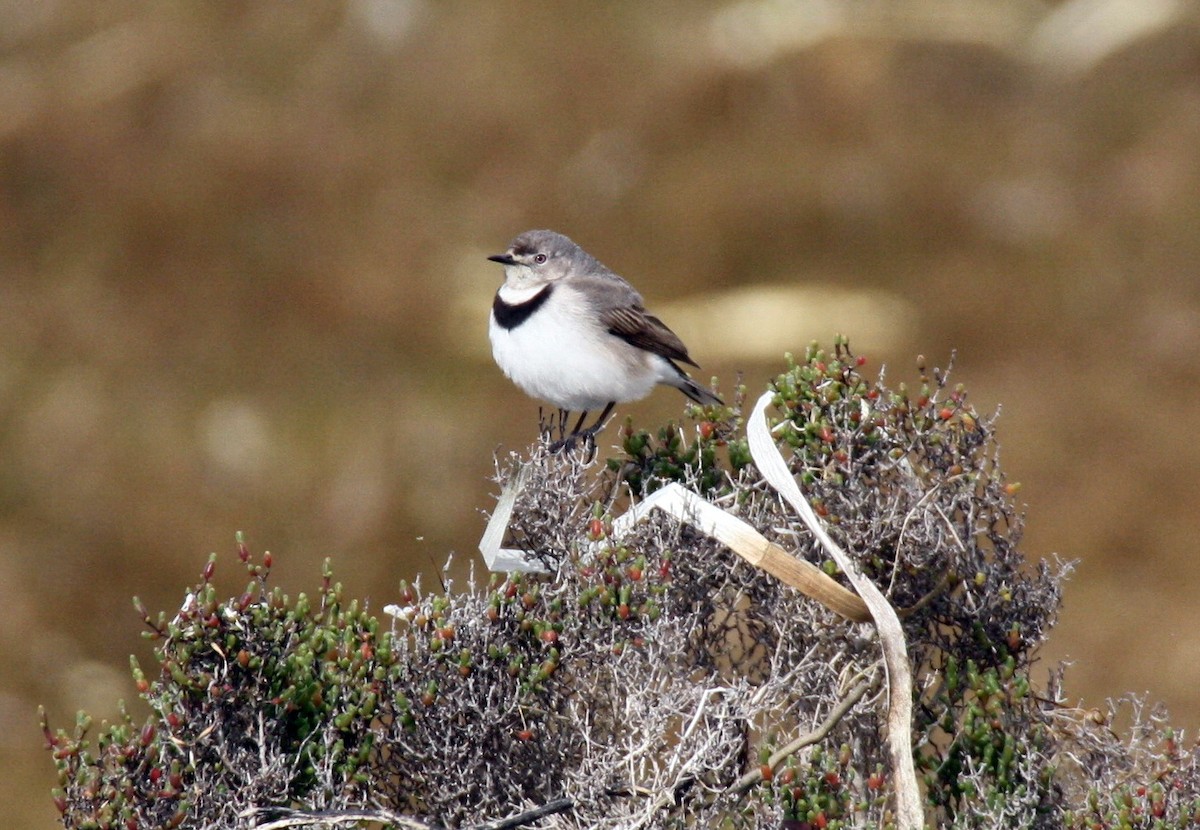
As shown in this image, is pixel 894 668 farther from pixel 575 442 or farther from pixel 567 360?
pixel 567 360

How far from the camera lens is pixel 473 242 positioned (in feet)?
34.5

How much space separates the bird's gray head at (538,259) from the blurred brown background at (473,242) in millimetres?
3303

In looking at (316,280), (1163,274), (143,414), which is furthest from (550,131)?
(1163,274)

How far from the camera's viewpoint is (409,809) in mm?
3574

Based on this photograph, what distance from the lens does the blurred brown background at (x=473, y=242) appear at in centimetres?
993

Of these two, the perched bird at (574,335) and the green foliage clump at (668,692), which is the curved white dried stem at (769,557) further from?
the perched bird at (574,335)

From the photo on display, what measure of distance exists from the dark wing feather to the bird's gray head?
1.06 ft

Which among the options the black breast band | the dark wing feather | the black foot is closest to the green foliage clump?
the black foot

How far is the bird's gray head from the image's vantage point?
262 inches

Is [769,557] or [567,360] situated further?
[567,360]

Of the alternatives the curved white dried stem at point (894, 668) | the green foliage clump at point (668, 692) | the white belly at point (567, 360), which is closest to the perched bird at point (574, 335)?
the white belly at point (567, 360)

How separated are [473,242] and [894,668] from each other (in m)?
7.58

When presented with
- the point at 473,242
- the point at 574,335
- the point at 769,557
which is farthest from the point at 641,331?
the point at 473,242

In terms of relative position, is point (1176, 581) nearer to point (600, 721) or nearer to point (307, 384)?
point (307, 384)
